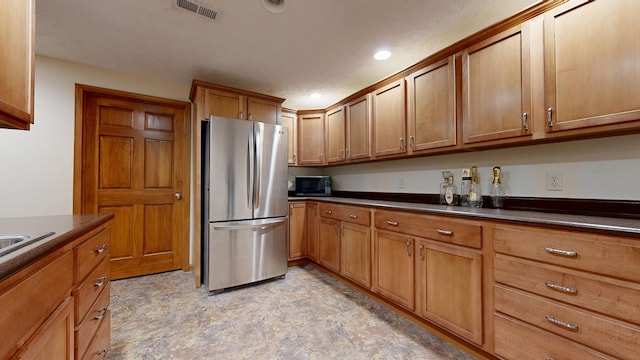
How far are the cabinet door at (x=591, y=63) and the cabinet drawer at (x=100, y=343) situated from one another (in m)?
2.68

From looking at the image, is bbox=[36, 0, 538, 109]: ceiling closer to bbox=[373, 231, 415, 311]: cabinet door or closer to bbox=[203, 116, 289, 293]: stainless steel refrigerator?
bbox=[203, 116, 289, 293]: stainless steel refrigerator

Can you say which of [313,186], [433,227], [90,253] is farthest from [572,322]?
[313,186]

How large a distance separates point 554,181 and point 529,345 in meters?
1.04

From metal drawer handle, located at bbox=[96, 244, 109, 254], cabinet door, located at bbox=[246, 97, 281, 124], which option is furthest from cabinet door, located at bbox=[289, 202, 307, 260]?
metal drawer handle, located at bbox=[96, 244, 109, 254]

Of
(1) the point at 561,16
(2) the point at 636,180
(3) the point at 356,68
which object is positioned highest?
(3) the point at 356,68

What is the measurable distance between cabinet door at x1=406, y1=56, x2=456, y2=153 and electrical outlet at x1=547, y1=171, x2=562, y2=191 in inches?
24.7

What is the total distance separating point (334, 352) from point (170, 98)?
125 inches

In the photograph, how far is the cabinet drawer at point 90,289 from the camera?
41.3 inches

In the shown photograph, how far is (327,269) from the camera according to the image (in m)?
3.04

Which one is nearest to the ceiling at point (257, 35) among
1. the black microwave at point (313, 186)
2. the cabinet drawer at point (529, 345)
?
the black microwave at point (313, 186)

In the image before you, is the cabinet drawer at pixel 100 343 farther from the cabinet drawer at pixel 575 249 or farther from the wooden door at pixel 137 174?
the cabinet drawer at pixel 575 249

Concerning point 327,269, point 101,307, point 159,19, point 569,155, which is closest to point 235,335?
point 101,307

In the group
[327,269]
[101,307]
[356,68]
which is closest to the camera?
[101,307]

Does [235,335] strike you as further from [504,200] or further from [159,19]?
[159,19]
